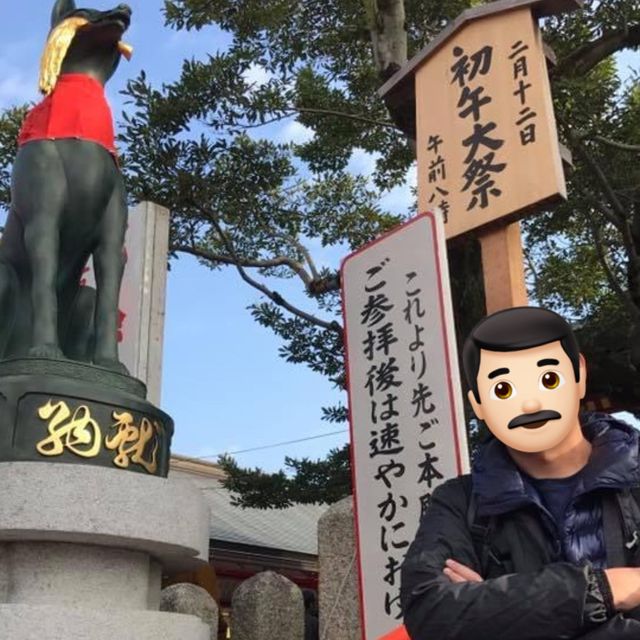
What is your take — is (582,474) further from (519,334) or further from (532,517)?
(519,334)

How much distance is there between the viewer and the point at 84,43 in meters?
4.06

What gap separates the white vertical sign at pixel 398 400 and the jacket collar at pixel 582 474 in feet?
6.47

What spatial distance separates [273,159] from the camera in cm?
853

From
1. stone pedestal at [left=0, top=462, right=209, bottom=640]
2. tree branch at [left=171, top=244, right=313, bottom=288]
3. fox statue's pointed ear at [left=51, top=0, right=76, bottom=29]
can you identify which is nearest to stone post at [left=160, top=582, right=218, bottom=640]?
stone pedestal at [left=0, top=462, right=209, bottom=640]

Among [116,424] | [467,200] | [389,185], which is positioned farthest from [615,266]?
[116,424]

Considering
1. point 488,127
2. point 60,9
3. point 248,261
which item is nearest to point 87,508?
point 488,127

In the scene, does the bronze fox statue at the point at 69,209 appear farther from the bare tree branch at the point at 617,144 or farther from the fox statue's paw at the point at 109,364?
the bare tree branch at the point at 617,144

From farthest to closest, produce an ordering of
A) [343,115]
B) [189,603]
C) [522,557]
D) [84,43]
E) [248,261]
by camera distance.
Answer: [248,261] < [343,115] < [189,603] < [84,43] < [522,557]

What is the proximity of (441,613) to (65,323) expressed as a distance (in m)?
3.19

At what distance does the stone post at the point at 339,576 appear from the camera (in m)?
3.89

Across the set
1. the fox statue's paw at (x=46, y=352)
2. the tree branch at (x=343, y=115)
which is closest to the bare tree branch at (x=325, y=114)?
the tree branch at (x=343, y=115)

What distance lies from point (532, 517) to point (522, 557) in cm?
7

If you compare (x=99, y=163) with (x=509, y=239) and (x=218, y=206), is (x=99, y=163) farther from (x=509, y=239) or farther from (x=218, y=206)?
(x=218, y=206)

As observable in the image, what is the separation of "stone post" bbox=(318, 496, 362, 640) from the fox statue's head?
8.24 ft
